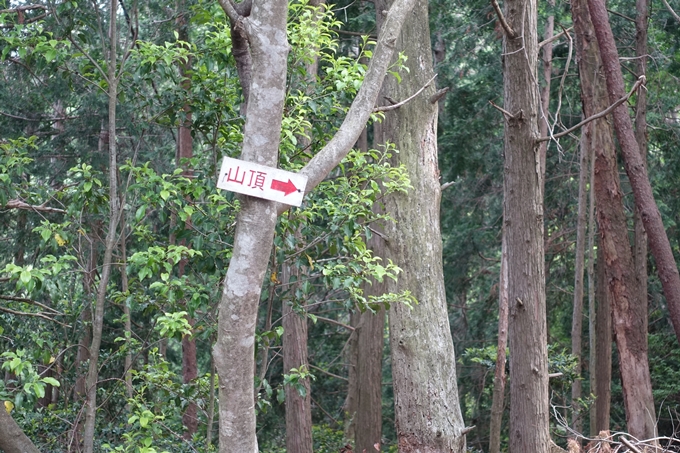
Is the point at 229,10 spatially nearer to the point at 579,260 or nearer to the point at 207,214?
the point at 207,214

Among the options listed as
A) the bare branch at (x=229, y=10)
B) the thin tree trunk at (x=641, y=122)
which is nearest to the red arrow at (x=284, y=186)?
the bare branch at (x=229, y=10)

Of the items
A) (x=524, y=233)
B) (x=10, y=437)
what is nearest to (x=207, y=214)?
(x=10, y=437)

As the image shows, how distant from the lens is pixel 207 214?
15.6ft

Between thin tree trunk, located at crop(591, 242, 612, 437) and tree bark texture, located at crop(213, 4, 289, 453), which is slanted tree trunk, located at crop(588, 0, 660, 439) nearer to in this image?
thin tree trunk, located at crop(591, 242, 612, 437)

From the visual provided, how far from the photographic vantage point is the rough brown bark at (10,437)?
15.8ft

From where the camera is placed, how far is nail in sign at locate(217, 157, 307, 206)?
122 inches

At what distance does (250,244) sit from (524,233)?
370 cm

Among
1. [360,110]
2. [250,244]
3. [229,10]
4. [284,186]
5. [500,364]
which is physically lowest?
[500,364]

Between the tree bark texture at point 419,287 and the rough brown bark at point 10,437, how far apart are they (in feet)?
8.98

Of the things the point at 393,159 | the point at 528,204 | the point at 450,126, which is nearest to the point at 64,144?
the point at 450,126

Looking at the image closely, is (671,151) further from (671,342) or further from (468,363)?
(468,363)

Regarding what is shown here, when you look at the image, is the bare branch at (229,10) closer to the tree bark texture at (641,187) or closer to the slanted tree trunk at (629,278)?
the tree bark texture at (641,187)

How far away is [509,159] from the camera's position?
630 centimetres

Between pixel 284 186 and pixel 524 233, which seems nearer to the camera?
pixel 284 186
